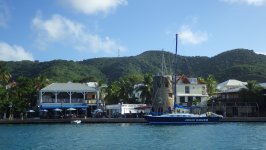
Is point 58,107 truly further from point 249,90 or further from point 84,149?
point 84,149

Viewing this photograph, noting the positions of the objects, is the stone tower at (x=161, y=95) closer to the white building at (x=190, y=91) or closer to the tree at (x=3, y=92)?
the white building at (x=190, y=91)

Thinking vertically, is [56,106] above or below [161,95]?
below

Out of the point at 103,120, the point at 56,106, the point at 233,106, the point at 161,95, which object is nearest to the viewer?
the point at 103,120

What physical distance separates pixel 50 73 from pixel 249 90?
9382 cm

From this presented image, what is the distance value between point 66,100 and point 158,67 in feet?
340

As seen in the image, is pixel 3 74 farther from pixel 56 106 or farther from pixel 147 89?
pixel 147 89

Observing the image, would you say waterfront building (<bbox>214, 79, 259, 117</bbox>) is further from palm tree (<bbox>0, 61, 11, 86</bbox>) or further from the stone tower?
palm tree (<bbox>0, 61, 11, 86</bbox>)

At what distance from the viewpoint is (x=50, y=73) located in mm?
164250

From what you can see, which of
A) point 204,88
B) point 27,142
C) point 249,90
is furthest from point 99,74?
point 27,142

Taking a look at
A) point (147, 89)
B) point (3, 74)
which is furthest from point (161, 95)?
point (3, 74)

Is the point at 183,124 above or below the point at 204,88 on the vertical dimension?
below

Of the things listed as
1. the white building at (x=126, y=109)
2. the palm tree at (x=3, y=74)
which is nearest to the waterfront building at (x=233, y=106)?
the white building at (x=126, y=109)

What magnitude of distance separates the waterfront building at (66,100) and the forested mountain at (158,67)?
61.5 meters

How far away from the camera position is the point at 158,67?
19212 centimetres
